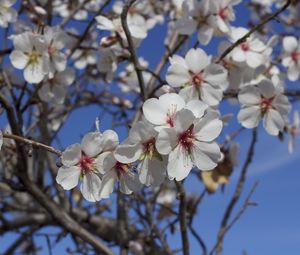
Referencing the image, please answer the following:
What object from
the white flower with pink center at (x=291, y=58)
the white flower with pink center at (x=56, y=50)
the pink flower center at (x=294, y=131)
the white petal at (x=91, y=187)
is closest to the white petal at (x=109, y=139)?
the white petal at (x=91, y=187)

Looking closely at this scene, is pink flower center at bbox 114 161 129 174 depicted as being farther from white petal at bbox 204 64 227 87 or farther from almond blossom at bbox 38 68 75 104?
almond blossom at bbox 38 68 75 104

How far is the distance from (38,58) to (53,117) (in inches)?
56.5

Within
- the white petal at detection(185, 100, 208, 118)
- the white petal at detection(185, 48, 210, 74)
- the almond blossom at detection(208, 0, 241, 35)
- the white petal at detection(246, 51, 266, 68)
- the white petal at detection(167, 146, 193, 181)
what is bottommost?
the white petal at detection(167, 146, 193, 181)

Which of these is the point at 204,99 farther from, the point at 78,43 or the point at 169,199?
the point at 169,199

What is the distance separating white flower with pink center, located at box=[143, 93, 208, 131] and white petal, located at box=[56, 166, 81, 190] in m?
0.25

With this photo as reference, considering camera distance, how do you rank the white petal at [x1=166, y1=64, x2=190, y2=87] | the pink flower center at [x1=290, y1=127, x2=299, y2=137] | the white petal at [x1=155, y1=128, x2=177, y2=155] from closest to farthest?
the white petal at [x1=155, y1=128, x2=177, y2=155] < the white petal at [x1=166, y1=64, x2=190, y2=87] < the pink flower center at [x1=290, y1=127, x2=299, y2=137]

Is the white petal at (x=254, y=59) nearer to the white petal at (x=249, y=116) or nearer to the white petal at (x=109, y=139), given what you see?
the white petal at (x=249, y=116)

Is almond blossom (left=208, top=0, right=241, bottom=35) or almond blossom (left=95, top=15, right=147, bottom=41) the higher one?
almond blossom (left=95, top=15, right=147, bottom=41)

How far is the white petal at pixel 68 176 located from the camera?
141 centimetres

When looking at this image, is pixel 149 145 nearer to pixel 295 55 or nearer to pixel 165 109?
pixel 165 109

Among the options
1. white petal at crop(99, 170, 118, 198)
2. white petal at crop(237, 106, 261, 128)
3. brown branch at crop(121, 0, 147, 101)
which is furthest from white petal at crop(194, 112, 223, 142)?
white petal at crop(237, 106, 261, 128)

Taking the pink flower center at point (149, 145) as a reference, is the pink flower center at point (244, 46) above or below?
above

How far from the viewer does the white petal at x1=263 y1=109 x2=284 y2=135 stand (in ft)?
6.52

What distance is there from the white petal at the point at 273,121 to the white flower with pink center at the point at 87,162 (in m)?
0.80
